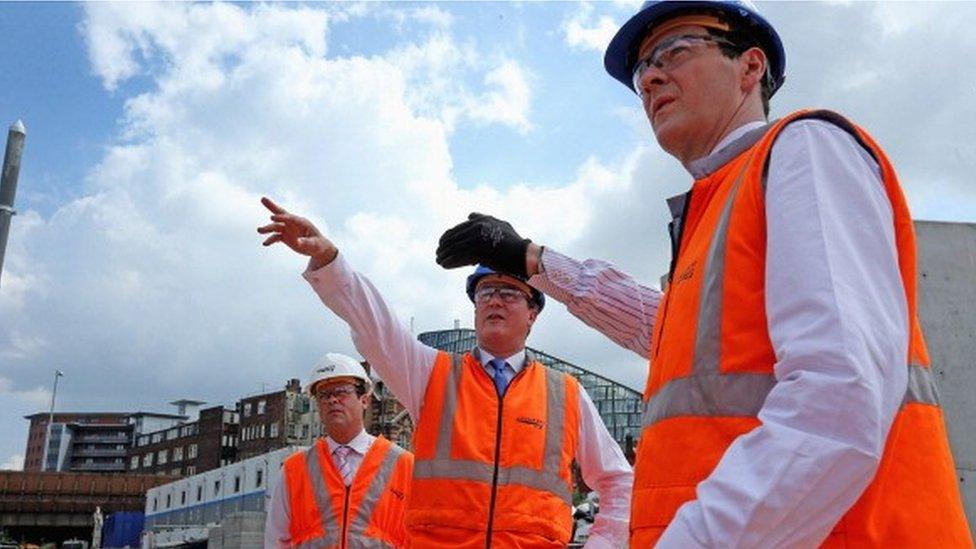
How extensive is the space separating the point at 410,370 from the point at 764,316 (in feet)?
10.0

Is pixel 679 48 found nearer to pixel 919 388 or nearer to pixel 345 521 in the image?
pixel 919 388

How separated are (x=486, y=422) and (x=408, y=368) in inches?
18.5

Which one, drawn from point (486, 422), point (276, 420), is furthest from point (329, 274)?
point (276, 420)

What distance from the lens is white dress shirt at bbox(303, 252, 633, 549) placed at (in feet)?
13.7

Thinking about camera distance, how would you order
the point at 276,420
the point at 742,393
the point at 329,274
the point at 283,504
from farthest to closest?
the point at 276,420 < the point at 283,504 < the point at 329,274 < the point at 742,393

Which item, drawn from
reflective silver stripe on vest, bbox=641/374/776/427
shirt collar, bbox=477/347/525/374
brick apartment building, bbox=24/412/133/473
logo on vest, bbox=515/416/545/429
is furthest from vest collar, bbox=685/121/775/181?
brick apartment building, bbox=24/412/133/473

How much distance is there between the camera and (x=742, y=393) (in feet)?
5.66

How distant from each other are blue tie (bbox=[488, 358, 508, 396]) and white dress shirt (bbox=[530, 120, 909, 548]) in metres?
3.00

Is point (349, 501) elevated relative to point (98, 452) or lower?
lower

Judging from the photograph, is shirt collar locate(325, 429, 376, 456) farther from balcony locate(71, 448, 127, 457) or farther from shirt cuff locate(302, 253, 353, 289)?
balcony locate(71, 448, 127, 457)

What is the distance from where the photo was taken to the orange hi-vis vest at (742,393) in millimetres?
1576

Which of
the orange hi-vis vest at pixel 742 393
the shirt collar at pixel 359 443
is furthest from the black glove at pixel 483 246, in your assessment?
the shirt collar at pixel 359 443

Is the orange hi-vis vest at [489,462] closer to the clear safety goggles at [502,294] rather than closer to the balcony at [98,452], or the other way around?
the clear safety goggles at [502,294]

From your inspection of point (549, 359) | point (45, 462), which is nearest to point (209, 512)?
point (549, 359)
